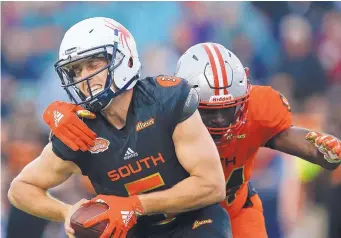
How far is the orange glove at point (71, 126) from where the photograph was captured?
328cm

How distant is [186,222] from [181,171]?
10.6 inches

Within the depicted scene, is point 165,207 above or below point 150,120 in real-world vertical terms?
below

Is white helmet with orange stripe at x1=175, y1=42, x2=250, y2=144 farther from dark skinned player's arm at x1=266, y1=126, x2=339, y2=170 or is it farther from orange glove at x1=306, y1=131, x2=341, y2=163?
orange glove at x1=306, y1=131, x2=341, y2=163

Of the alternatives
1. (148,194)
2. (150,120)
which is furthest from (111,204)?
(150,120)

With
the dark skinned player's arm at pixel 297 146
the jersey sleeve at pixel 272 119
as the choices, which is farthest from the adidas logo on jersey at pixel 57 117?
the dark skinned player's arm at pixel 297 146

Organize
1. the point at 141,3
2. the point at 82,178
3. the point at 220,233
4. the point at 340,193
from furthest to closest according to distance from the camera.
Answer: the point at 141,3 < the point at 82,178 < the point at 340,193 < the point at 220,233

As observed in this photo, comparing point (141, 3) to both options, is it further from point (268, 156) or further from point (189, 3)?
point (268, 156)

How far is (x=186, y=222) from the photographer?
11.5 ft

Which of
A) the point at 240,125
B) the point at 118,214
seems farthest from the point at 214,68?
the point at 118,214

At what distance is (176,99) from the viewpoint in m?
3.34

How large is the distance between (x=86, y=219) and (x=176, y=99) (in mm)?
653

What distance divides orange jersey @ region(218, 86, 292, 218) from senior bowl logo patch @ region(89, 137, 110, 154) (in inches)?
31.8

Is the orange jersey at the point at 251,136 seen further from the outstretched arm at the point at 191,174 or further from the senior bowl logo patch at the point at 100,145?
the senior bowl logo patch at the point at 100,145

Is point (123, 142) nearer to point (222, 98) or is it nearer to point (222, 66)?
point (222, 98)
